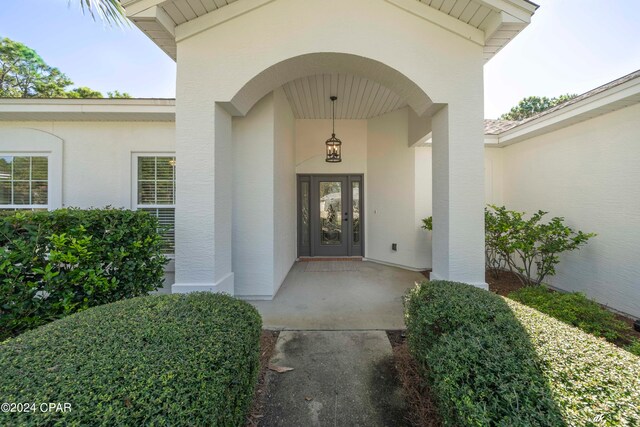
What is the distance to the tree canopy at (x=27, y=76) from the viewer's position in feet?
56.7

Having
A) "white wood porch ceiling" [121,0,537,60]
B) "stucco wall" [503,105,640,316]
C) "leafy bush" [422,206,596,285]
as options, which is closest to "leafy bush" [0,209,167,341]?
"white wood porch ceiling" [121,0,537,60]

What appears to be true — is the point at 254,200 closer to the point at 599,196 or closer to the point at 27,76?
the point at 599,196

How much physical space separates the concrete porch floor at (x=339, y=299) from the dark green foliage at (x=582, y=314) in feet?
6.16

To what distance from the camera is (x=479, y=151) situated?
11.3 feet

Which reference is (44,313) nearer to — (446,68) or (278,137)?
(278,137)

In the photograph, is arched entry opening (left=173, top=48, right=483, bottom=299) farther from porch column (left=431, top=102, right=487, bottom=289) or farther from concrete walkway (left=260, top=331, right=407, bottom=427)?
concrete walkway (left=260, top=331, right=407, bottom=427)

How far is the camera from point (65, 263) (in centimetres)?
260

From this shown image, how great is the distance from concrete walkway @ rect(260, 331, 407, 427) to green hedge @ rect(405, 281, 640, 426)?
0.50 m

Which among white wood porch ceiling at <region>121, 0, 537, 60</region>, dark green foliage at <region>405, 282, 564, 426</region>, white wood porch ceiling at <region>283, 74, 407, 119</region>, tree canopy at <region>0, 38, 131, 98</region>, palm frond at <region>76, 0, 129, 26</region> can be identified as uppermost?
tree canopy at <region>0, 38, 131, 98</region>

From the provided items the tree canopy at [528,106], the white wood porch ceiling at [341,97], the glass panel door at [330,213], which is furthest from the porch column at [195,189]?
the tree canopy at [528,106]

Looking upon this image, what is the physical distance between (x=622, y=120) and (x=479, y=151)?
7.96ft

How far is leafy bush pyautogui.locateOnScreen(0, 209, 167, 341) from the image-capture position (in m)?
2.39

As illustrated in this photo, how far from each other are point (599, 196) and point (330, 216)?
5.55 m

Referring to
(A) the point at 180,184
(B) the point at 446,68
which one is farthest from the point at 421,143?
(A) the point at 180,184
